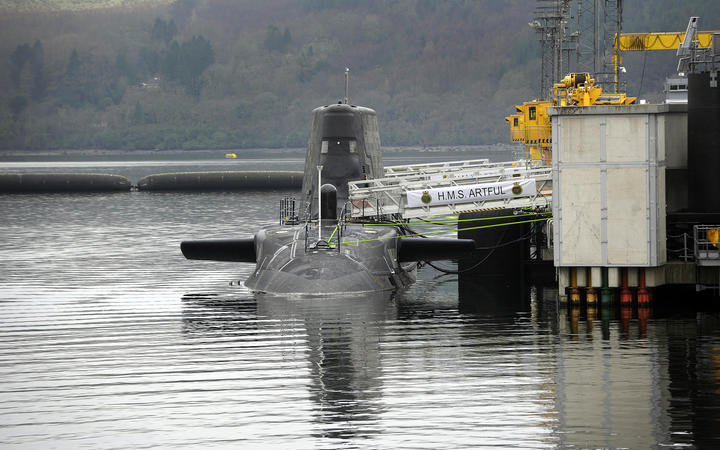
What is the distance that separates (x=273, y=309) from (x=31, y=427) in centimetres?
1221

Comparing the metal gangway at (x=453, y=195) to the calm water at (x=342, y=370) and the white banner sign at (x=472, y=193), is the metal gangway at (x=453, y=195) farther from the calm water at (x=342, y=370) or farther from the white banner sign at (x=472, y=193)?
the calm water at (x=342, y=370)

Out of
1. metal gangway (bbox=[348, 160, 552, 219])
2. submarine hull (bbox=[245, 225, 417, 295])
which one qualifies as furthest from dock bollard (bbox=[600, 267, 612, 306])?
submarine hull (bbox=[245, 225, 417, 295])

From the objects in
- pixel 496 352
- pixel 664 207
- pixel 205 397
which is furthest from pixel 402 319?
pixel 205 397

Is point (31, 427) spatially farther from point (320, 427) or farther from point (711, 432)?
point (711, 432)

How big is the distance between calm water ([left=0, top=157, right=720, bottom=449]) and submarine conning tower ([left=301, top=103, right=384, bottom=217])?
4.30m

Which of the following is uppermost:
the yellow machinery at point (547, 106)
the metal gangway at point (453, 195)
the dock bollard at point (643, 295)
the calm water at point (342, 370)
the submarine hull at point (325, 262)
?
the yellow machinery at point (547, 106)

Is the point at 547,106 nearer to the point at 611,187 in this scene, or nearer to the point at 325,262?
the point at 325,262

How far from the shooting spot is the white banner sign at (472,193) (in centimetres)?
3388

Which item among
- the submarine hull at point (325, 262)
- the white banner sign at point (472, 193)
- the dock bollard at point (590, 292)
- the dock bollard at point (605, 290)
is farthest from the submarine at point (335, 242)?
the dock bollard at point (605, 290)

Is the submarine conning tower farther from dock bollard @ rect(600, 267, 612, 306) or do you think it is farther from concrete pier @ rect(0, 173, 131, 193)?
concrete pier @ rect(0, 173, 131, 193)

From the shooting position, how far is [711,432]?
1603cm

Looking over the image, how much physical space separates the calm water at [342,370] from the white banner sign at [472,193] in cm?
282

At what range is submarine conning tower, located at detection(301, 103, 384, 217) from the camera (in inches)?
1428

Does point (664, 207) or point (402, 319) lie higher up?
point (664, 207)
